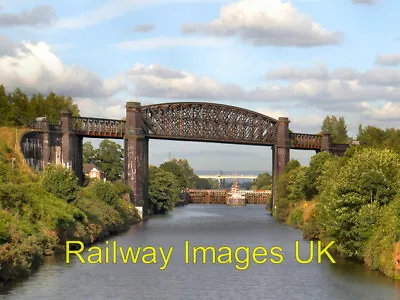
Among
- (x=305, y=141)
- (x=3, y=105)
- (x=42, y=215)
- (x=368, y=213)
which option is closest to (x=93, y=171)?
(x=3, y=105)

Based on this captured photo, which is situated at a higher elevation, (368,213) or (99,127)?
(99,127)

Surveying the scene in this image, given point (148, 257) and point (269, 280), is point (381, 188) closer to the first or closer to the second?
point (269, 280)

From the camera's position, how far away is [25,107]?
120312mm

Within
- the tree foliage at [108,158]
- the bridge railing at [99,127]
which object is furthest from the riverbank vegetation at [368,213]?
the tree foliage at [108,158]

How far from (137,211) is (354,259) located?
58911mm

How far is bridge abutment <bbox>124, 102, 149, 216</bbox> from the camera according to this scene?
11456cm

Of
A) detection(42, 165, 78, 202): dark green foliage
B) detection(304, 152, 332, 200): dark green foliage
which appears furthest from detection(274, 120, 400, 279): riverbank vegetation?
detection(304, 152, 332, 200): dark green foliage

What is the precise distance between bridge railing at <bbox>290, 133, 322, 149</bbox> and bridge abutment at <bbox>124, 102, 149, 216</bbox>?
109 feet

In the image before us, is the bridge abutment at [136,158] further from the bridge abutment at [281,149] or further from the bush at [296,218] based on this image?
the bridge abutment at [281,149]

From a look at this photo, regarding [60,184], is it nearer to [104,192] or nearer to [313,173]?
[104,192]

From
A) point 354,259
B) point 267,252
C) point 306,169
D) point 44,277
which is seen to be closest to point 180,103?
point 306,169

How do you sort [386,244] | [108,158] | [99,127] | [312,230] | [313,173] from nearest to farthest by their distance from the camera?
1. [386,244]
2. [312,230]
3. [313,173]
4. [99,127]
5. [108,158]

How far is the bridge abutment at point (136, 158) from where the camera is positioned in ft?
376

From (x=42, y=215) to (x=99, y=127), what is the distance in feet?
198
